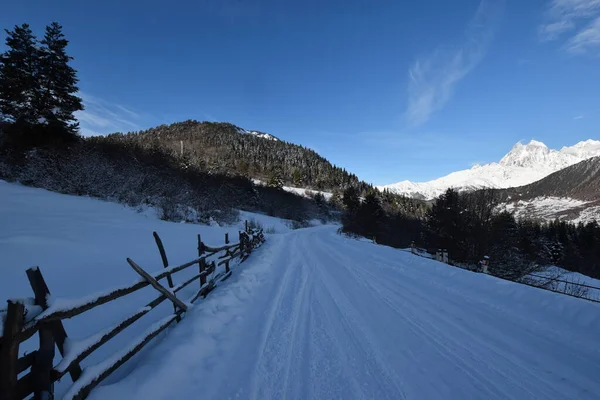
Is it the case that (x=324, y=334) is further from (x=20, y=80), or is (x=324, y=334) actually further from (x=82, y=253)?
(x=20, y=80)

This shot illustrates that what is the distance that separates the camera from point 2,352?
2.22m

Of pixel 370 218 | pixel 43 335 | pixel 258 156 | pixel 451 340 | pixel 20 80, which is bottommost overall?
pixel 451 340

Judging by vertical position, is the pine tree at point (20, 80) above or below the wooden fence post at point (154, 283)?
above

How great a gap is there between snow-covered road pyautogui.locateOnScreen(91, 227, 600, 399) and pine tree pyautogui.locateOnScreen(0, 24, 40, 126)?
72.2ft

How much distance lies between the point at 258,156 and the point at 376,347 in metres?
143

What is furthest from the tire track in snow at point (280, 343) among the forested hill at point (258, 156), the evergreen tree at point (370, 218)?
the forested hill at point (258, 156)

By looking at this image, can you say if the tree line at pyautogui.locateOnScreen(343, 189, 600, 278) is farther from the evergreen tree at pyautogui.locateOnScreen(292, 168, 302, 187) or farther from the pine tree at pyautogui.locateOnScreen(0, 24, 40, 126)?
the evergreen tree at pyautogui.locateOnScreen(292, 168, 302, 187)

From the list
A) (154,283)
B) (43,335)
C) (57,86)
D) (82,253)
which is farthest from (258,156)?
(43,335)

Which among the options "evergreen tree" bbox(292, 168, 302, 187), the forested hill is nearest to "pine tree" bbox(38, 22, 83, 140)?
the forested hill

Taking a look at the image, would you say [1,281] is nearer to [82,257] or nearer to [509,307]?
[82,257]

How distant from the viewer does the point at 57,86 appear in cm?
1972

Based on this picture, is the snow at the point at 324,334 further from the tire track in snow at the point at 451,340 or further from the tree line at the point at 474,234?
the tree line at the point at 474,234

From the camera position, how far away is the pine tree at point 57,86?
19.3 m

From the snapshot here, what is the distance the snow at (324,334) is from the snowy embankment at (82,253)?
5 cm
